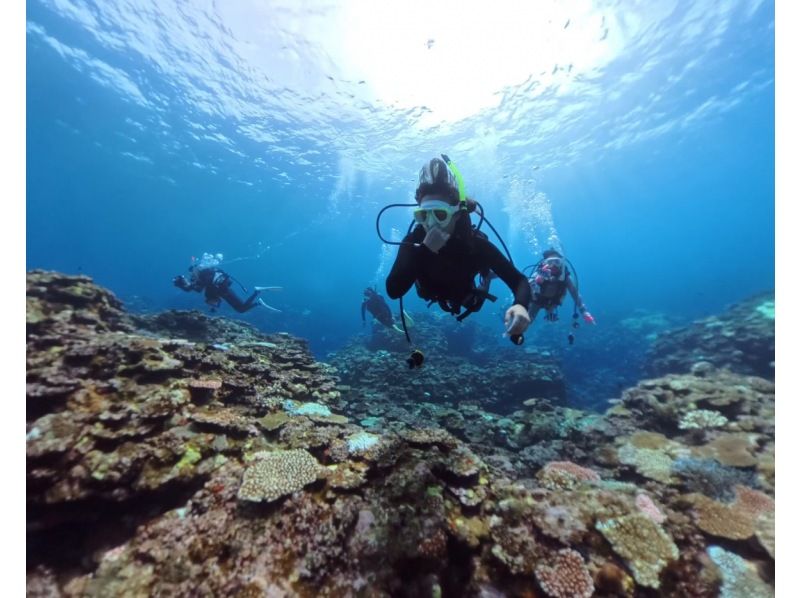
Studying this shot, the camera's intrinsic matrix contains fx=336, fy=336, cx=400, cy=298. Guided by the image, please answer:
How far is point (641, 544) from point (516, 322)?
103 inches

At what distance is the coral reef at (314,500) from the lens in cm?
301

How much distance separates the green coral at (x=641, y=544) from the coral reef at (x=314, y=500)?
0.02 m

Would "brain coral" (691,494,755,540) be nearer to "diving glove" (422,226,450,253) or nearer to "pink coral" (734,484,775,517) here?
"pink coral" (734,484,775,517)

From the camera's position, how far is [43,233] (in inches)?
3895

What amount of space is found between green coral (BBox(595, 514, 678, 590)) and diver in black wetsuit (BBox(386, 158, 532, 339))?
2498 mm

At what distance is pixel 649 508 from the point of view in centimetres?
395

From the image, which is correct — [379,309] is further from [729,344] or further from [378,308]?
[729,344]

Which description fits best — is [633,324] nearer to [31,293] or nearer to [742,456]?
[742,456]

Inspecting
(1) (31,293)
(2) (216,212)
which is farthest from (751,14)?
(2) (216,212)

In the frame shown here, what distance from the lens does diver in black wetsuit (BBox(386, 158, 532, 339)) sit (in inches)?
146

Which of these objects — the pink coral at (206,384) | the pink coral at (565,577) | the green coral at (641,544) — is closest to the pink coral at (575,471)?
the green coral at (641,544)

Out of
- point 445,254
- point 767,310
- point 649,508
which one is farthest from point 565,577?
point 767,310

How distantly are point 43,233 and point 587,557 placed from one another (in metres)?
145

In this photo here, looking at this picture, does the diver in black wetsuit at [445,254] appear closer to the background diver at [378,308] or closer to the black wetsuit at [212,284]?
the background diver at [378,308]
